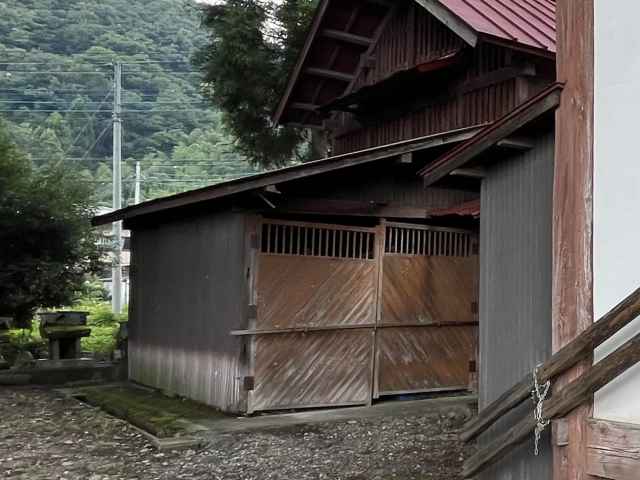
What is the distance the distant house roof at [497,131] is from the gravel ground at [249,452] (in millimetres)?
2654

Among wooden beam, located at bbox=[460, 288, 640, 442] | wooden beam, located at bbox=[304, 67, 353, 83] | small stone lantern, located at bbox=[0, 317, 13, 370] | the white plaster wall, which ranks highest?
wooden beam, located at bbox=[304, 67, 353, 83]

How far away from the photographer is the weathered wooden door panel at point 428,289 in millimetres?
9516

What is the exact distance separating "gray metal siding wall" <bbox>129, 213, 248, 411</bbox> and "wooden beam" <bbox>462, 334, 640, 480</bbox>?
4.11m

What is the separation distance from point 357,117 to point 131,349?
5.63 m

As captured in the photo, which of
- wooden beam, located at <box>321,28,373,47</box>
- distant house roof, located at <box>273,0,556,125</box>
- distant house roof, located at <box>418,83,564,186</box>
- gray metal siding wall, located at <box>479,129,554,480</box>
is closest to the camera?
distant house roof, located at <box>418,83,564,186</box>

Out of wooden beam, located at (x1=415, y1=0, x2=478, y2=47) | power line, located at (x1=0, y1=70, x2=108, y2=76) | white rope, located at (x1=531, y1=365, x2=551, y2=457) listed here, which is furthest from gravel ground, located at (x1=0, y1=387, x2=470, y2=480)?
power line, located at (x1=0, y1=70, x2=108, y2=76)

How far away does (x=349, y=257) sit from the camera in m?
9.20

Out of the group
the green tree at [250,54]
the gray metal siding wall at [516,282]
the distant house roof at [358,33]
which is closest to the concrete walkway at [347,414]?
the gray metal siding wall at [516,282]

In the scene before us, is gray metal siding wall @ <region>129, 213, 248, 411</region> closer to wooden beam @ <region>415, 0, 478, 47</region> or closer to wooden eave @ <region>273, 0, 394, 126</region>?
wooden beam @ <region>415, 0, 478, 47</region>

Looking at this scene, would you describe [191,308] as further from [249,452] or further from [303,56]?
[303,56]

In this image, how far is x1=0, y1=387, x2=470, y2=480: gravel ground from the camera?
6242mm

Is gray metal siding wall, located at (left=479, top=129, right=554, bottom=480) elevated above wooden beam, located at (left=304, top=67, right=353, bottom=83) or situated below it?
below

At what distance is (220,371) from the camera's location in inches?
344

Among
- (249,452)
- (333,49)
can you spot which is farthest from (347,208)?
(333,49)
